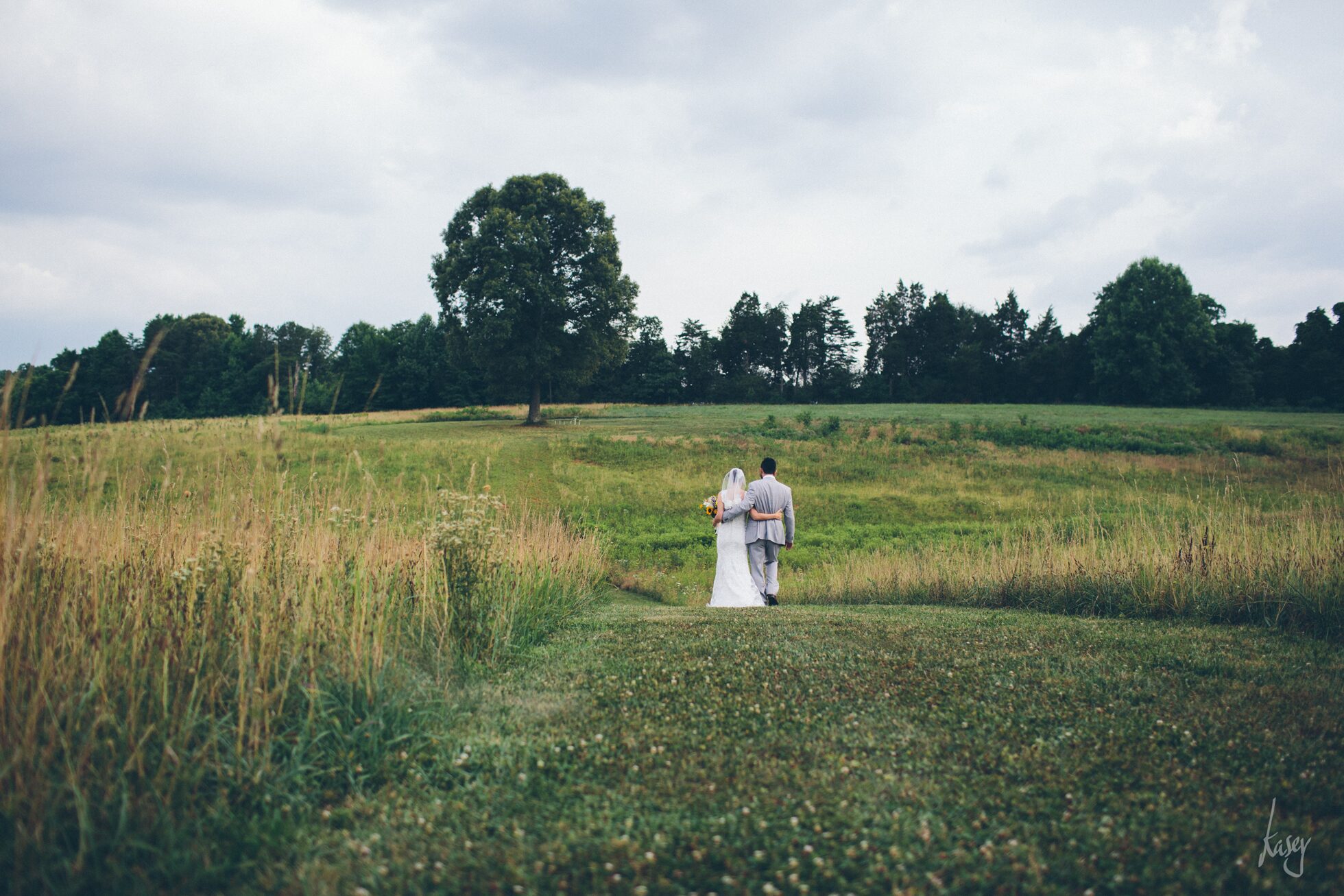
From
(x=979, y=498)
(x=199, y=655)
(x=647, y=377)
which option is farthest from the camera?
(x=647, y=377)

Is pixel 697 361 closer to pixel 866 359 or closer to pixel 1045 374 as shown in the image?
pixel 866 359

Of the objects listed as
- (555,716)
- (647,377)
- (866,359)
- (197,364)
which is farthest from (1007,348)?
(555,716)

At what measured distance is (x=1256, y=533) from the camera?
1041cm

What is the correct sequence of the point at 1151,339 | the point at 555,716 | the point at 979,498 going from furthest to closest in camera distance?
the point at 1151,339 → the point at 979,498 → the point at 555,716

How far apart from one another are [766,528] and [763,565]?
2.81 ft

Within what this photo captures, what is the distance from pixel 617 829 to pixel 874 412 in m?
61.9

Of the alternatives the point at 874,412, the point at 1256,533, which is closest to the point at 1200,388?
the point at 874,412

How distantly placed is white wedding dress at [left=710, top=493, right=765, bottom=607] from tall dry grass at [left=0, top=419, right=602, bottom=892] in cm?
636

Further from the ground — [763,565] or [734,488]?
[734,488]

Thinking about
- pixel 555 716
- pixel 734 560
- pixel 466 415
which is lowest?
pixel 734 560

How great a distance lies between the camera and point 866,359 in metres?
118

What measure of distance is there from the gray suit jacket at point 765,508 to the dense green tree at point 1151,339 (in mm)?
86266

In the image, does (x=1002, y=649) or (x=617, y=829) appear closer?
(x=617, y=829)

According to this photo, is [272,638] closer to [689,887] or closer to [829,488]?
[689,887]
